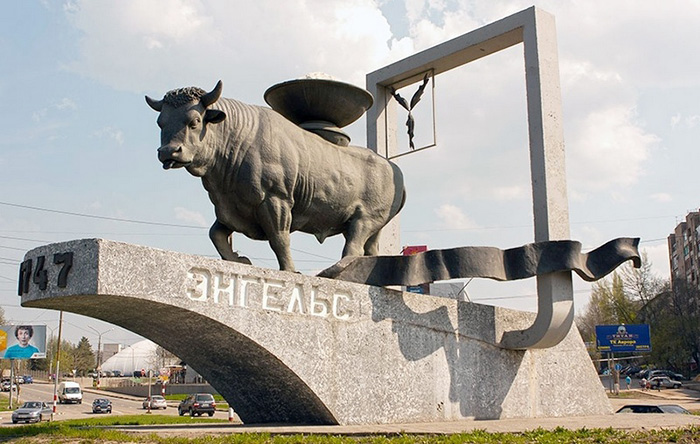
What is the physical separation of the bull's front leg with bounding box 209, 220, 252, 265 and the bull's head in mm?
1171

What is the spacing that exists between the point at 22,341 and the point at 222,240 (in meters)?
37.6

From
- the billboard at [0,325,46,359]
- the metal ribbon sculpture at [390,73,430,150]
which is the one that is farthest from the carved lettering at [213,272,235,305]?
the billboard at [0,325,46,359]

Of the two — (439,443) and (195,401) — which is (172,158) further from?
(195,401)

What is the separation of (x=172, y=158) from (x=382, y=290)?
3.36 meters

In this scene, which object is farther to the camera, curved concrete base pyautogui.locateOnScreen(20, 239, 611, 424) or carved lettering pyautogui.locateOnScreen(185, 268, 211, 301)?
carved lettering pyautogui.locateOnScreen(185, 268, 211, 301)

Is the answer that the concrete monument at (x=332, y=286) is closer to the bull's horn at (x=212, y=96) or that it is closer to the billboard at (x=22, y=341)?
the bull's horn at (x=212, y=96)

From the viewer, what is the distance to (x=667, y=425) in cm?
898

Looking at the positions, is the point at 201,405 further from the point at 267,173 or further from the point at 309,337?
the point at 309,337

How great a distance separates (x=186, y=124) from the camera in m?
9.76

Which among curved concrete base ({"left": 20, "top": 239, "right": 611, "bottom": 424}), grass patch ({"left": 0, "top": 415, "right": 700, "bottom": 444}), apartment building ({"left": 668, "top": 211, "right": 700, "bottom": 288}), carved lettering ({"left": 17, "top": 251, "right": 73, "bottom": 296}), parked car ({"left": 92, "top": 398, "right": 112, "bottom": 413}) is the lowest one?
parked car ({"left": 92, "top": 398, "right": 112, "bottom": 413})

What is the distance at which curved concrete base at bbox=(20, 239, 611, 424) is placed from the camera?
8.29 m

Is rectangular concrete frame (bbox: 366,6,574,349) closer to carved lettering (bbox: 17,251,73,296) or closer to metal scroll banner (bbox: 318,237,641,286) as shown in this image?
metal scroll banner (bbox: 318,237,641,286)

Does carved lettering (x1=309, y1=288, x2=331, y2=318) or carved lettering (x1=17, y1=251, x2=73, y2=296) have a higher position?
carved lettering (x1=17, y1=251, x2=73, y2=296)

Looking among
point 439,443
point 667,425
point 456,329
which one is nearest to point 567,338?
point 456,329
